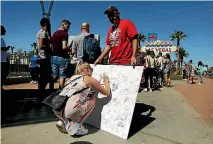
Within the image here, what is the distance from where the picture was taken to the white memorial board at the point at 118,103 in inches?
152

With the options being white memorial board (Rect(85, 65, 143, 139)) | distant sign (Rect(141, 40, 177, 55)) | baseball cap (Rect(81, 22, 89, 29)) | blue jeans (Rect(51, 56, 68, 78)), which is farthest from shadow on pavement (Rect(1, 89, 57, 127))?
distant sign (Rect(141, 40, 177, 55))

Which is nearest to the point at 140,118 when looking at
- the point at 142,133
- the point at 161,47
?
the point at 142,133

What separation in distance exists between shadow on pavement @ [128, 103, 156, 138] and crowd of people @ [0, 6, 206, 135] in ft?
2.34

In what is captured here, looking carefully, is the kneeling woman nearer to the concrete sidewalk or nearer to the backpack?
the concrete sidewalk

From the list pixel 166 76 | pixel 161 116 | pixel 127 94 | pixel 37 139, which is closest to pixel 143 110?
pixel 161 116

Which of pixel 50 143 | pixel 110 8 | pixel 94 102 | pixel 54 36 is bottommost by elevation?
pixel 50 143

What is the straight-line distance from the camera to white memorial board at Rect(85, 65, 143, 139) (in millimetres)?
3871

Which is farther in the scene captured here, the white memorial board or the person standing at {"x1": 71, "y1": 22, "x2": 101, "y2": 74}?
the person standing at {"x1": 71, "y1": 22, "x2": 101, "y2": 74}

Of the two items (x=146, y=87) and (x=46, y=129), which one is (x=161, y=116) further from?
(x=146, y=87)

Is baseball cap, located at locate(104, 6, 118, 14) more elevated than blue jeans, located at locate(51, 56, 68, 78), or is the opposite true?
baseball cap, located at locate(104, 6, 118, 14)

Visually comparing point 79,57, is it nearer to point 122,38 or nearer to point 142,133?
point 122,38

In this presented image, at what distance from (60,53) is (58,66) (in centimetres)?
30

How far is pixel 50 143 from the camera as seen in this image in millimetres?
3525

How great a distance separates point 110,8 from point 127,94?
163cm
